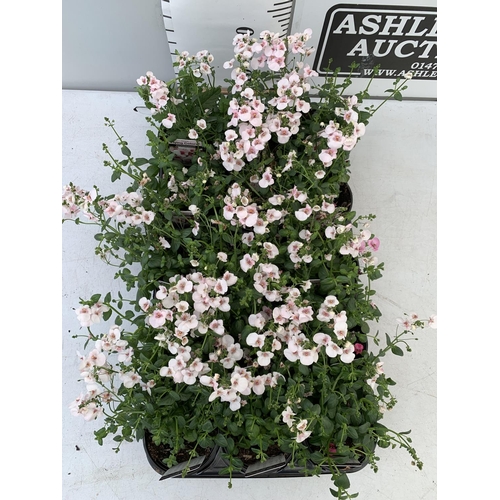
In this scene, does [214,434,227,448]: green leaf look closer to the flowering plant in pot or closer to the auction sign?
the flowering plant in pot

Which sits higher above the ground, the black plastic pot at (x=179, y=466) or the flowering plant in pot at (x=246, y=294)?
the flowering plant in pot at (x=246, y=294)

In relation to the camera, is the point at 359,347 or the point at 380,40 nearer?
the point at 359,347

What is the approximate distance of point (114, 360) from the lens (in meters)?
1.33

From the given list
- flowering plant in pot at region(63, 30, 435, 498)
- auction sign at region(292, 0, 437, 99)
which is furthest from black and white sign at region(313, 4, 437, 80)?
flowering plant in pot at region(63, 30, 435, 498)

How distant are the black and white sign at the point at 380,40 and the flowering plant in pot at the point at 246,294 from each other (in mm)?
269

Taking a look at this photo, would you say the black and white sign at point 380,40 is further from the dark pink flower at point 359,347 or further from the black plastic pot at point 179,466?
the black plastic pot at point 179,466

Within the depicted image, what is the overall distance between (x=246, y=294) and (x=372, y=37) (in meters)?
0.88

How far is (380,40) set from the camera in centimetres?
129

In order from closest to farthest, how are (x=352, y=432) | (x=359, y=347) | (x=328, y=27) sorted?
(x=352, y=432) → (x=359, y=347) → (x=328, y=27)

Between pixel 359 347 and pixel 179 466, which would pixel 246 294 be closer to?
pixel 359 347

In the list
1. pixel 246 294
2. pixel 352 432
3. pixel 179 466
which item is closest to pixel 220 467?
pixel 179 466

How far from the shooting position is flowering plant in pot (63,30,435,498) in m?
0.92

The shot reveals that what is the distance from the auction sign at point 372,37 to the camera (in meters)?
1.19

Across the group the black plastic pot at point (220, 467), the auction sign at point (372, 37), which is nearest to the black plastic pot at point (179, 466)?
the black plastic pot at point (220, 467)
